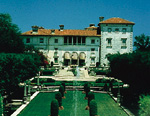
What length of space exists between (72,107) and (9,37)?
28.0 metres

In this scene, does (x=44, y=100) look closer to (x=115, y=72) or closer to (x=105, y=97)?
(x=105, y=97)

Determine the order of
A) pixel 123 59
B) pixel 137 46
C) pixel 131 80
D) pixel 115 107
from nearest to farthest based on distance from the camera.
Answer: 1. pixel 115 107
2. pixel 131 80
3. pixel 123 59
4. pixel 137 46

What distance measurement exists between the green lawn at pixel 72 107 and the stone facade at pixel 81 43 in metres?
34.3

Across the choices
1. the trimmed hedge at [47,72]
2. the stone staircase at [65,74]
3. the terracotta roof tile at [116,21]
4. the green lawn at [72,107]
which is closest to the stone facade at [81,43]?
the terracotta roof tile at [116,21]

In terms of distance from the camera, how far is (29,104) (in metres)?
25.1

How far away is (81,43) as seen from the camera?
6384cm

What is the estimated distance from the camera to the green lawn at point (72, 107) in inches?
842

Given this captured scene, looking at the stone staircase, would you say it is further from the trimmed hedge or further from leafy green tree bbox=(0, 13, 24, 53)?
leafy green tree bbox=(0, 13, 24, 53)

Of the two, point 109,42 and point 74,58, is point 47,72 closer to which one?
point 74,58

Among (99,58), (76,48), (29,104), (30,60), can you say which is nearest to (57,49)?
(76,48)

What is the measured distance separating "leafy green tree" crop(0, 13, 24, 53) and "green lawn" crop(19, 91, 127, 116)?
68.1ft

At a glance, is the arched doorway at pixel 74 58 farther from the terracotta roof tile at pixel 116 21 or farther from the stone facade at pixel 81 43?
the terracotta roof tile at pixel 116 21

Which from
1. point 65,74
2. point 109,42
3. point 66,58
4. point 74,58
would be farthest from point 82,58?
point 65,74

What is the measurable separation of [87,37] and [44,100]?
38.4 m
